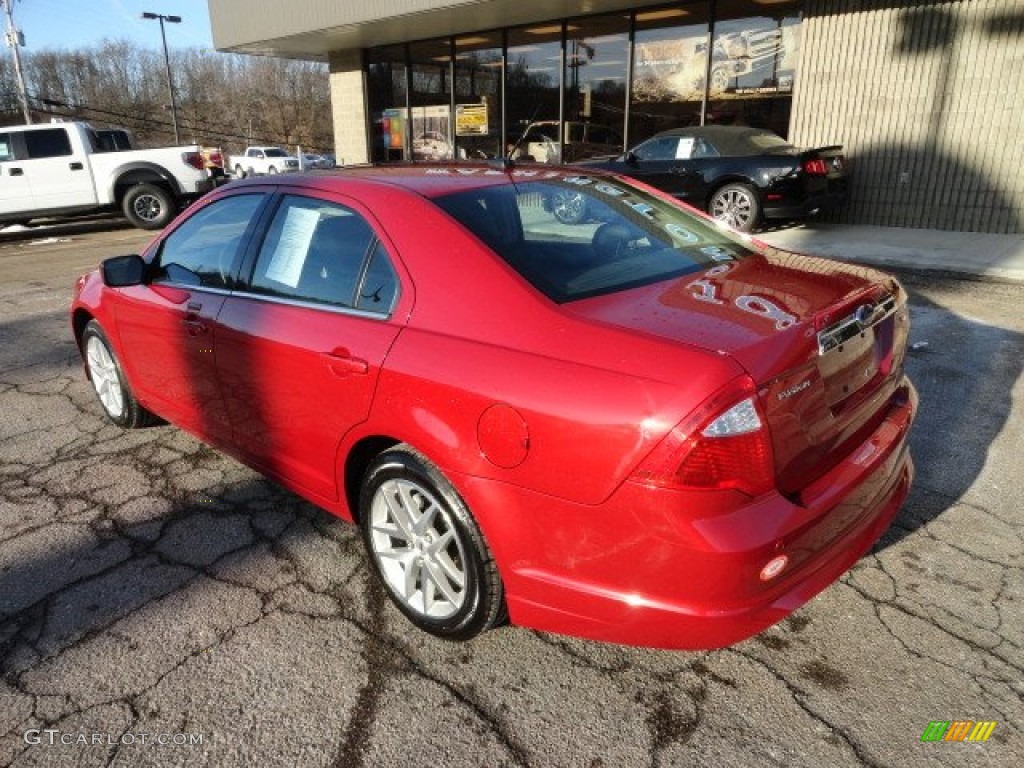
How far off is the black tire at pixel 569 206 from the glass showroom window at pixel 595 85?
11.8 metres

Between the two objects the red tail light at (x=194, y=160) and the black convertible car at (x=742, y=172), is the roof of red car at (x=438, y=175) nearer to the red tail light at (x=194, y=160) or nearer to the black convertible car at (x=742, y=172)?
the black convertible car at (x=742, y=172)

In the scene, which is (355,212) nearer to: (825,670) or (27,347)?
(825,670)

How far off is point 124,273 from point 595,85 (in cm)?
1234

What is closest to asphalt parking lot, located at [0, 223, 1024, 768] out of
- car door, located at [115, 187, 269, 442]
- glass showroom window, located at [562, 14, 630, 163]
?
car door, located at [115, 187, 269, 442]

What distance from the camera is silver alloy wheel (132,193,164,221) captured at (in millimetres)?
13695

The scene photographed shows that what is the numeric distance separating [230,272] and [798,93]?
10720mm

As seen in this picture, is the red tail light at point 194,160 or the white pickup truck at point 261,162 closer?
the red tail light at point 194,160

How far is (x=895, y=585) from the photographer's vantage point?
2.63 meters

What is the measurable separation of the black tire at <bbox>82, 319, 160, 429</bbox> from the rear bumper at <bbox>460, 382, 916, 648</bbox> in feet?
9.20

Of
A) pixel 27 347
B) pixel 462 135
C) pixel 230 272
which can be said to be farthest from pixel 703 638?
pixel 462 135

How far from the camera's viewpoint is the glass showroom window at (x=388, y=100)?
17312 millimetres

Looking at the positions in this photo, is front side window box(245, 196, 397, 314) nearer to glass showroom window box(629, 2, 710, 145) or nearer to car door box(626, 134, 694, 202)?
car door box(626, 134, 694, 202)

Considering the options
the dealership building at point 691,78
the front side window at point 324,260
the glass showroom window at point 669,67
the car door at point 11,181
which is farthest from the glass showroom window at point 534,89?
the front side window at point 324,260

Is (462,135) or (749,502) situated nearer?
(749,502)
